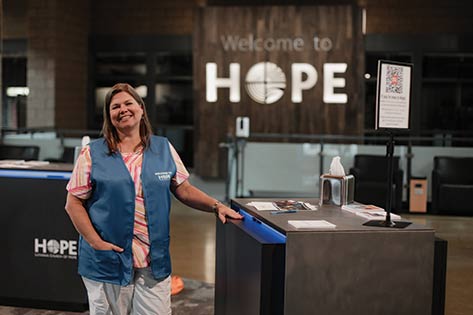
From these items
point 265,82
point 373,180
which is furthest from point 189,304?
point 265,82

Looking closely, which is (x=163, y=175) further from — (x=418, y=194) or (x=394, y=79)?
(x=418, y=194)

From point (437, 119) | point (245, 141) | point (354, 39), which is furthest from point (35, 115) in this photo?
point (437, 119)

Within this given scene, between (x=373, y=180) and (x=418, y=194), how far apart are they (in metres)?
0.82

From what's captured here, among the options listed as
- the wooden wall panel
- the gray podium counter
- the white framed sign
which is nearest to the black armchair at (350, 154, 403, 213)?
the wooden wall panel

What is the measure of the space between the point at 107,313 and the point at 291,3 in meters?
8.04

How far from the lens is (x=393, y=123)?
109 inches

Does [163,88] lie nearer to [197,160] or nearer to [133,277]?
[197,160]

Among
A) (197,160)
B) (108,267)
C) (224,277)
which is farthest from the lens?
(197,160)

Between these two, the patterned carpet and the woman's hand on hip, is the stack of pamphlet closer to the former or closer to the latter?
the woman's hand on hip

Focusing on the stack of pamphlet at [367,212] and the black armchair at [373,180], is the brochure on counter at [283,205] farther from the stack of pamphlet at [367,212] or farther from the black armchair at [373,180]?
the black armchair at [373,180]

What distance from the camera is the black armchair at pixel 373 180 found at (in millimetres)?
7508

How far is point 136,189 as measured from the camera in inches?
106

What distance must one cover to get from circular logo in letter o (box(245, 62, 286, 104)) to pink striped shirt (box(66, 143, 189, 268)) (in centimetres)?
711

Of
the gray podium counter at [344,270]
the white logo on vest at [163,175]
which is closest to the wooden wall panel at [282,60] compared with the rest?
the white logo on vest at [163,175]
